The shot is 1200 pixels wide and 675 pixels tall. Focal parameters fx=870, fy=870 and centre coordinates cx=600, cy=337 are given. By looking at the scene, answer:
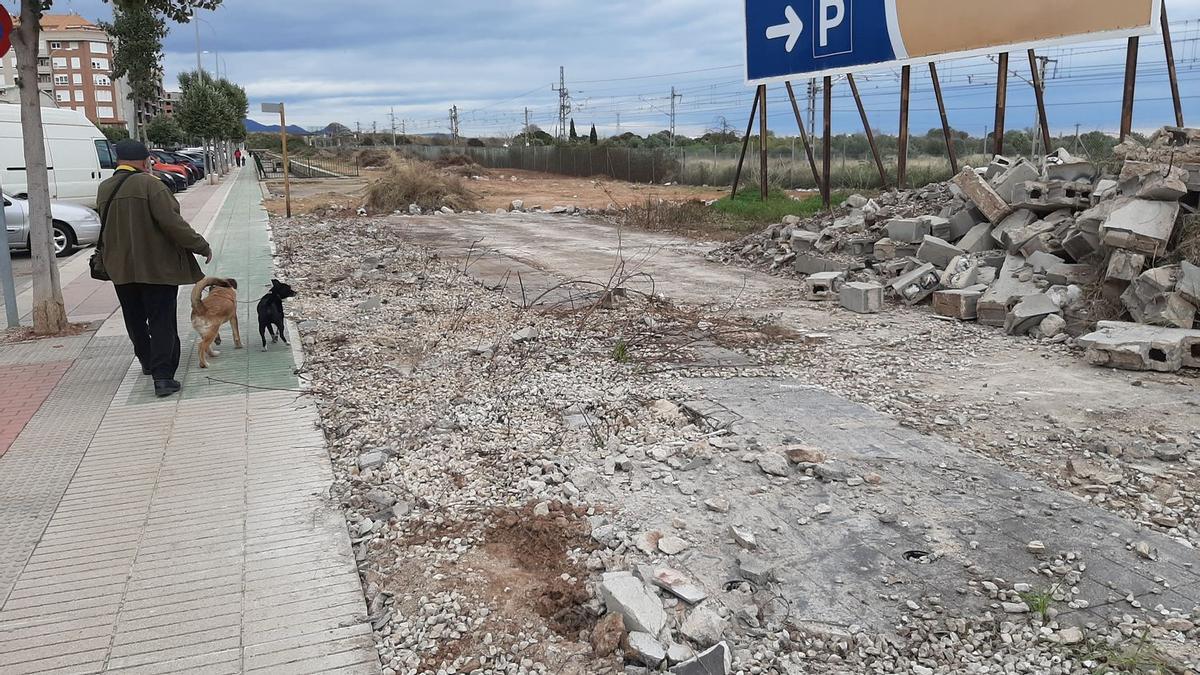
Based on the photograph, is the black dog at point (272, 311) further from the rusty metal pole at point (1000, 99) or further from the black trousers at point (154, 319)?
the rusty metal pole at point (1000, 99)

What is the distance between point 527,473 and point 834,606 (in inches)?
71.2

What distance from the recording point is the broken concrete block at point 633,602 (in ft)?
9.92

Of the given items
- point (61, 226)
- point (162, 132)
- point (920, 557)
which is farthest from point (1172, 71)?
point (162, 132)

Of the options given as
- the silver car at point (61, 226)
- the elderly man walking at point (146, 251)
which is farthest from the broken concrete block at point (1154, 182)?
the silver car at point (61, 226)

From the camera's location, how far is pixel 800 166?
1403 inches

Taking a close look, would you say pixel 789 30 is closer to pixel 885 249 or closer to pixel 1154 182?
pixel 885 249

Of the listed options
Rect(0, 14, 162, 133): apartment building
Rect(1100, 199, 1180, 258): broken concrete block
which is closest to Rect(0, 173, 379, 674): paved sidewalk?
Rect(1100, 199, 1180, 258): broken concrete block

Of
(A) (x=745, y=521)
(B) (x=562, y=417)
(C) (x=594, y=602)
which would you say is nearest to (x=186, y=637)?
(C) (x=594, y=602)

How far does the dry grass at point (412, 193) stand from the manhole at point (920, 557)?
21.9 metres

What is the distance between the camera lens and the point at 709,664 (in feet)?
9.24

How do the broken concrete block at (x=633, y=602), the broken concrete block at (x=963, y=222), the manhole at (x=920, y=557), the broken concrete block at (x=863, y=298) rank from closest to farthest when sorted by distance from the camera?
the broken concrete block at (x=633, y=602), the manhole at (x=920, y=557), the broken concrete block at (x=863, y=298), the broken concrete block at (x=963, y=222)

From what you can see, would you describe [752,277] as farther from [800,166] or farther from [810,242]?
[800,166]

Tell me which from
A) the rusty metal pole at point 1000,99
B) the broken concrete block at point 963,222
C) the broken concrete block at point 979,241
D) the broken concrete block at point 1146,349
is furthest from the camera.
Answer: the rusty metal pole at point 1000,99

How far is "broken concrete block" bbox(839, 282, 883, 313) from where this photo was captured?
29.8ft
